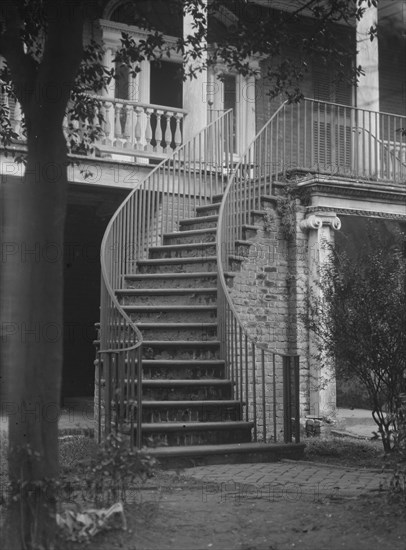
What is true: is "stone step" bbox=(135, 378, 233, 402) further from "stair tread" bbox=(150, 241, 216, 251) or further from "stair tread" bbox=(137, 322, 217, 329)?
"stair tread" bbox=(150, 241, 216, 251)

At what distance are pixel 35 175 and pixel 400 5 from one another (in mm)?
15348

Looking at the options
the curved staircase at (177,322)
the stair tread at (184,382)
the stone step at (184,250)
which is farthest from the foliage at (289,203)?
the stair tread at (184,382)

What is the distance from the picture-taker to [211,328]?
1107cm

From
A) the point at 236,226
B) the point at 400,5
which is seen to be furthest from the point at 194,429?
the point at 400,5

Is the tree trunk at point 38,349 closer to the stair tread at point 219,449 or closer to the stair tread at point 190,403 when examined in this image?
the stair tread at point 219,449

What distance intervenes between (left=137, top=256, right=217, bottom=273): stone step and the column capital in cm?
183

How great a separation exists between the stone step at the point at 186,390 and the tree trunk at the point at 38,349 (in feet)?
14.3

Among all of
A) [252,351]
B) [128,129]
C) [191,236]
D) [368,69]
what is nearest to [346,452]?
[252,351]

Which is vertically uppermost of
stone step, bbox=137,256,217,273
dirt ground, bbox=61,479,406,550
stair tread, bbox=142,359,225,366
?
stone step, bbox=137,256,217,273

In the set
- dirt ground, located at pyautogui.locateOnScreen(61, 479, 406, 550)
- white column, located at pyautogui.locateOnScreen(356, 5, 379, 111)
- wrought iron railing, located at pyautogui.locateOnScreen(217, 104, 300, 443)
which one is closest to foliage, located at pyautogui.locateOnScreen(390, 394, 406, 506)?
dirt ground, located at pyautogui.locateOnScreen(61, 479, 406, 550)

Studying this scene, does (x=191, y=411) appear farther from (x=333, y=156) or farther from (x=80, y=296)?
(x=80, y=296)

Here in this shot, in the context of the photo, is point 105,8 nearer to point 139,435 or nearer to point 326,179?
point 326,179

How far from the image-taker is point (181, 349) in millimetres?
10805

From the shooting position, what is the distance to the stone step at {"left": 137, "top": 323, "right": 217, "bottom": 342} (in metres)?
11.0
